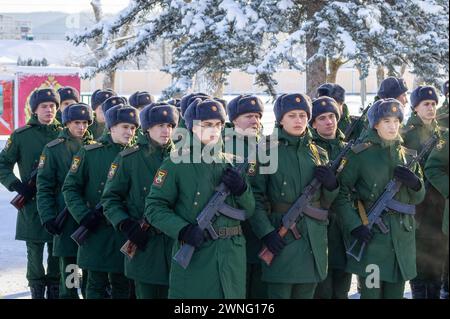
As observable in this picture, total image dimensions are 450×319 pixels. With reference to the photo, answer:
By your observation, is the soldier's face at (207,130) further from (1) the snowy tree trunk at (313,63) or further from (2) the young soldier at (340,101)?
(1) the snowy tree trunk at (313,63)

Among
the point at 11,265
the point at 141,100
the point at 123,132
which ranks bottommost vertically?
the point at 11,265

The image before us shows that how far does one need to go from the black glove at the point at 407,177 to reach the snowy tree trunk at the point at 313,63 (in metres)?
8.31

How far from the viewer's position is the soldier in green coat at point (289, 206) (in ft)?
17.1

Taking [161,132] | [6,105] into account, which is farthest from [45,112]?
[6,105]

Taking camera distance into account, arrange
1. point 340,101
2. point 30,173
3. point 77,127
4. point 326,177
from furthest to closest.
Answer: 1. point 340,101
2. point 30,173
3. point 77,127
4. point 326,177

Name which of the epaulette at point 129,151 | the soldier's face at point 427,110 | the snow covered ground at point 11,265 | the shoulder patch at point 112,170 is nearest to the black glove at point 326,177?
the epaulette at point 129,151

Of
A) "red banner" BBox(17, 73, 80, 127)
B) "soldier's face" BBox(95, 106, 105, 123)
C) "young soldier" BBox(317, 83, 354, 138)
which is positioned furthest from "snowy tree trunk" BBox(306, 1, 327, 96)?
"red banner" BBox(17, 73, 80, 127)

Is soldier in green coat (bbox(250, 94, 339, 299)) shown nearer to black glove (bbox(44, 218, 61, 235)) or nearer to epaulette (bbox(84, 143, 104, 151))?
epaulette (bbox(84, 143, 104, 151))

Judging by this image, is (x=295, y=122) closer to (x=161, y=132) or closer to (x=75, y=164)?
(x=161, y=132)

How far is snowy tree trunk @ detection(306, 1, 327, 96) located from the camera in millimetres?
13789

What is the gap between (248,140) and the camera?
19.3ft

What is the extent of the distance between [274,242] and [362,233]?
68cm

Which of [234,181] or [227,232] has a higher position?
[234,181]
